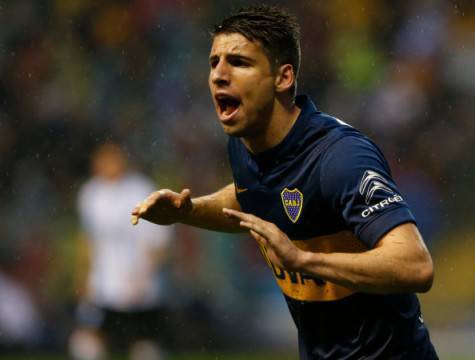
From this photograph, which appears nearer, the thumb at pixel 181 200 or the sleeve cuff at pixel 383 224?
the sleeve cuff at pixel 383 224

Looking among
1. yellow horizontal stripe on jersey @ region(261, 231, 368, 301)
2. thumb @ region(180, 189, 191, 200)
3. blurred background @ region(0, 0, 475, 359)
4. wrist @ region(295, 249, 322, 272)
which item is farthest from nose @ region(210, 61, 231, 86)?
blurred background @ region(0, 0, 475, 359)

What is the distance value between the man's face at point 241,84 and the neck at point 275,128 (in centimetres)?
4

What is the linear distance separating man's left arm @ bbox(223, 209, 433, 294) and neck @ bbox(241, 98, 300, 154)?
79 centimetres

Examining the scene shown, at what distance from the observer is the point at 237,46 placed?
3.86 metres

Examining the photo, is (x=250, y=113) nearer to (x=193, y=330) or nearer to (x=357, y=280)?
(x=357, y=280)

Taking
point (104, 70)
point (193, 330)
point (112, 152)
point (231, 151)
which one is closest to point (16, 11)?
point (104, 70)

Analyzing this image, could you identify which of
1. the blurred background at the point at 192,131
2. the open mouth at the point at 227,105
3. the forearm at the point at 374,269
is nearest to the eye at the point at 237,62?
the open mouth at the point at 227,105

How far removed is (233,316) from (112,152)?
2193 mm

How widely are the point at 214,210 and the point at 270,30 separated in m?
0.99

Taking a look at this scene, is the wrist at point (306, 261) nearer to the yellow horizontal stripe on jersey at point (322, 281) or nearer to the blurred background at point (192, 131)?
the yellow horizontal stripe on jersey at point (322, 281)

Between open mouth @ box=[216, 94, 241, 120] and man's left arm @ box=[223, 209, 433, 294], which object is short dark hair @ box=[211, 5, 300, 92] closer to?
open mouth @ box=[216, 94, 241, 120]

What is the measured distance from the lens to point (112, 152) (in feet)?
28.1

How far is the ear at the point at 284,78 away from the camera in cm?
394

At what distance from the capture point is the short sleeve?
3.33 metres
